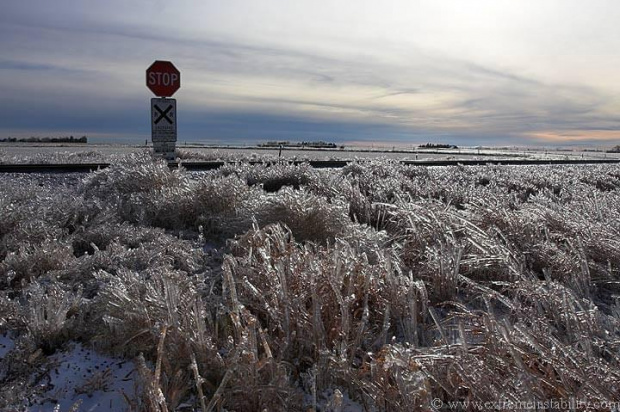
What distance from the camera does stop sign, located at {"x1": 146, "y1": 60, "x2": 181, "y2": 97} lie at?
14492mm

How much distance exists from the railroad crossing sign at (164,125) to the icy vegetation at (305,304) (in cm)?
729

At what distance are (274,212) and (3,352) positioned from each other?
3.16 meters

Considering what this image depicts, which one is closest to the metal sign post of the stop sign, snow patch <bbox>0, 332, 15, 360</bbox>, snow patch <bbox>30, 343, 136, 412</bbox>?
the stop sign

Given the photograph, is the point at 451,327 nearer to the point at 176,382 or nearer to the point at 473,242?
the point at 473,242

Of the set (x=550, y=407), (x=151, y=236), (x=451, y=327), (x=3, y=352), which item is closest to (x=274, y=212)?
(x=151, y=236)

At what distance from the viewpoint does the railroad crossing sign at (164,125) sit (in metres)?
13.7

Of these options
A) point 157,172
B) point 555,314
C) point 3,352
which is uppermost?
point 157,172

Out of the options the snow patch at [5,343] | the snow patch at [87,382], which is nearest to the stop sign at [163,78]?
the snow patch at [5,343]

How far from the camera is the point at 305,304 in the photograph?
3631 millimetres

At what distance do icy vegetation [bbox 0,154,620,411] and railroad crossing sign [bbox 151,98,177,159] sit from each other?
7287 mm

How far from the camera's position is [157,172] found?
7.87m

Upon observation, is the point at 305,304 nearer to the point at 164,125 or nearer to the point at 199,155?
the point at 164,125

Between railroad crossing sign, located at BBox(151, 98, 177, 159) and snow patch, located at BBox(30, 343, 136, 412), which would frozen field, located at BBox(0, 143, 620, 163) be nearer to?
railroad crossing sign, located at BBox(151, 98, 177, 159)

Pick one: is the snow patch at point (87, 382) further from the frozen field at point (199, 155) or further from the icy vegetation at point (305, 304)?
the frozen field at point (199, 155)
